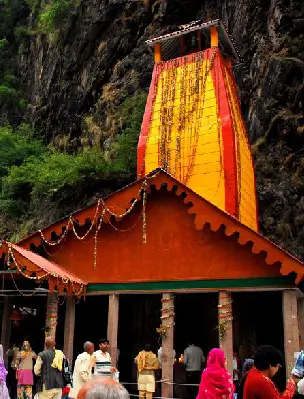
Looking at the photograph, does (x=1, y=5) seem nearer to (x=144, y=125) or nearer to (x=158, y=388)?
(x=144, y=125)

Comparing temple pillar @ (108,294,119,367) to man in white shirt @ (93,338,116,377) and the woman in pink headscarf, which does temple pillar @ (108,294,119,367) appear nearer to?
man in white shirt @ (93,338,116,377)

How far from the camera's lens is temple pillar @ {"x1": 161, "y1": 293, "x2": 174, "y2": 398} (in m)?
12.0

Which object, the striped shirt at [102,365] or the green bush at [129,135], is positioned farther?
the green bush at [129,135]

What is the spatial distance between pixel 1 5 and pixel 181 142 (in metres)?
38.0

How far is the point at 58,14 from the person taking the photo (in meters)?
37.0

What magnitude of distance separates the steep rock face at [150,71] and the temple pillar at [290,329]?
987 centimetres

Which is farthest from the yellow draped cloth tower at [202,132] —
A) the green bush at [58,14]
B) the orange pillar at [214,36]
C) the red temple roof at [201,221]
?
the green bush at [58,14]

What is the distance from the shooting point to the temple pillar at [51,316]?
1260 centimetres

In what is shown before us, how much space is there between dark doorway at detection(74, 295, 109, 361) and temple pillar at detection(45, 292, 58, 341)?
11.5 feet

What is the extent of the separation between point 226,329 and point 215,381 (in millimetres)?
5867

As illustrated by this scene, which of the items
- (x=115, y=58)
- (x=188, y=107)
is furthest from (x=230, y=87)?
(x=115, y=58)

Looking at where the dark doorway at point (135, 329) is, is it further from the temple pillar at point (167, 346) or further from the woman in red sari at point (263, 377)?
the woman in red sari at point (263, 377)

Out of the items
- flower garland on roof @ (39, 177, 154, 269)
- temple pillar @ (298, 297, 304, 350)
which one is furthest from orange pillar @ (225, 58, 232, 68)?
temple pillar @ (298, 297, 304, 350)

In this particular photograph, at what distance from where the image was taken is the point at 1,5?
46.3 meters
